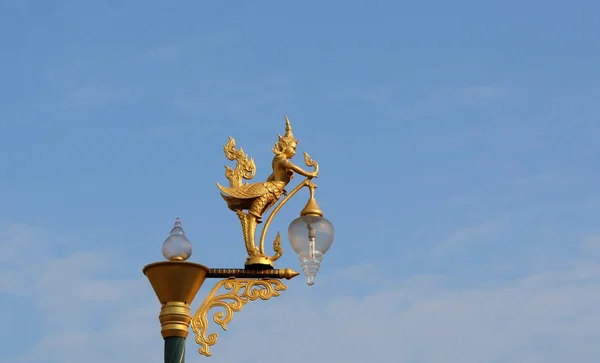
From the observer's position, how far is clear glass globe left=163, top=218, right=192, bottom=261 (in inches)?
485

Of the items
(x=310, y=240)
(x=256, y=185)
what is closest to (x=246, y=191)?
(x=256, y=185)

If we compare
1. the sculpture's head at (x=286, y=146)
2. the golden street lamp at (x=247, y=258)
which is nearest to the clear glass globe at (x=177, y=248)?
the golden street lamp at (x=247, y=258)

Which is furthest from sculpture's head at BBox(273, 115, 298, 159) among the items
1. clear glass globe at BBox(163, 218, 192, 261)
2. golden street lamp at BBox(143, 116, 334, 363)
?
clear glass globe at BBox(163, 218, 192, 261)

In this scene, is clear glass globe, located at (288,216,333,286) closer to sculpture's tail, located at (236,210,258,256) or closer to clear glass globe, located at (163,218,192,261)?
sculpture's tail, located at (236,210,258,256)

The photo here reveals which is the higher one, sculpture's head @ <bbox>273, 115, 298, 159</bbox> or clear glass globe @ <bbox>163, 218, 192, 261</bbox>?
sculpture's head @ <bbox>273, 115, 298, 159</bbox>

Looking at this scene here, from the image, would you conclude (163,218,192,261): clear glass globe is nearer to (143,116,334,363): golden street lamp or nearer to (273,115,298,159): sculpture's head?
(143,116,334,363): golden street lamp

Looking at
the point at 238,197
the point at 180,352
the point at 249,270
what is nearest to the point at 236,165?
the point at 238,197

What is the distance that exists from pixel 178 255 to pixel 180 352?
3.09ft

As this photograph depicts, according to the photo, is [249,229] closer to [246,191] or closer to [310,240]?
[246,191]

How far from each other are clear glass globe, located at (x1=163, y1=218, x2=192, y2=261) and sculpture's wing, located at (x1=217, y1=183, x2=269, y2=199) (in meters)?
0.98

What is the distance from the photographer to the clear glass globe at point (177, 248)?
1232cm

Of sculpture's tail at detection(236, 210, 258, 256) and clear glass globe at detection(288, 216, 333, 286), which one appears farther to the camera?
sculpture's tail at detection(236, 210, 258, 256)

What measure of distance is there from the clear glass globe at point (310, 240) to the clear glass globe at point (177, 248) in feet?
3.33

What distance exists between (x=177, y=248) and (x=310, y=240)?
51.2 inches
